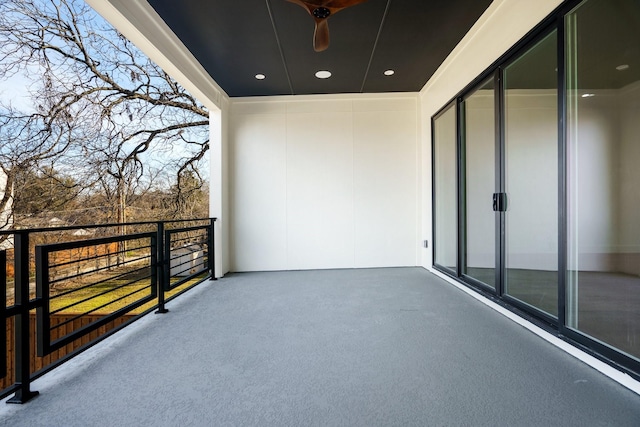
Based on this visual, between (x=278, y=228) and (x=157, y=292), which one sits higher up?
(x=278, y=228)

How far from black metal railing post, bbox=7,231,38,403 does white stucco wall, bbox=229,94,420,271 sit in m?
3.27

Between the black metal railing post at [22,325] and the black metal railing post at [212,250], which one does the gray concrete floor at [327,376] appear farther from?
the black metal railing post at [212,250]

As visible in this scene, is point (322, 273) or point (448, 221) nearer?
point (448, 221)

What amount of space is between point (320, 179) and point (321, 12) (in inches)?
117

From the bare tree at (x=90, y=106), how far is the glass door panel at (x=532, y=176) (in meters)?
5.59

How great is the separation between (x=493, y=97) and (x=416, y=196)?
2.15 metres

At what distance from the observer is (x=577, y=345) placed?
1.90 metres

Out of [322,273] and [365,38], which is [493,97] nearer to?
[365,38]

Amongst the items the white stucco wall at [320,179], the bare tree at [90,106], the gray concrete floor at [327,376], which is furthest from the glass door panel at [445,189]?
the bare tree at [90,106]

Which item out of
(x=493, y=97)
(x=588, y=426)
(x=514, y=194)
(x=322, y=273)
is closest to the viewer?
(x=588, y=426)

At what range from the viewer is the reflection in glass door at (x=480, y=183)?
9.70 feet

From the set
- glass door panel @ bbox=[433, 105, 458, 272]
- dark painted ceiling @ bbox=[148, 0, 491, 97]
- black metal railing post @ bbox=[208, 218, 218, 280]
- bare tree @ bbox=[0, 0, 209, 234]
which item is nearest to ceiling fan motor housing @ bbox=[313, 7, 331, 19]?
dark painted ceiling @ bbox=[148, 0, 491, 97]

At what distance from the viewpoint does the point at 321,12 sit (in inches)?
79.7

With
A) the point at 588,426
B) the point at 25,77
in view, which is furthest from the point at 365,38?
the point at 25,77
